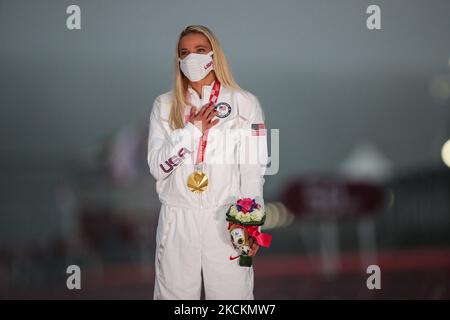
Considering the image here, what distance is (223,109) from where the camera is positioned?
10.2 feet

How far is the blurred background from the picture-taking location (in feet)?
16.1

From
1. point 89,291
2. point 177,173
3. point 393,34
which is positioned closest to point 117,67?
point 89,291

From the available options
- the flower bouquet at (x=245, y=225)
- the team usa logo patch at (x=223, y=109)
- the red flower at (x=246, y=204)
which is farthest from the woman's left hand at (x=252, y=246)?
the team usa logo patch at (x=223, y=109)

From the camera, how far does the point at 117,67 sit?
5.25m

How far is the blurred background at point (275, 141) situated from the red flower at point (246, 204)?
4.85 feet

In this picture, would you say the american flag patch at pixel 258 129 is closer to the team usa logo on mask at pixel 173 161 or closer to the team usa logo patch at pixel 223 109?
the team usa logo patch at pixel 223 109

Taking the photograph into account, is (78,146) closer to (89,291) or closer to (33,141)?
(33,141)

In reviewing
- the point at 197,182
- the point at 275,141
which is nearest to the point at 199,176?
the point at 197,182

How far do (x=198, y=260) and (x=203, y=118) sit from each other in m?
0.60

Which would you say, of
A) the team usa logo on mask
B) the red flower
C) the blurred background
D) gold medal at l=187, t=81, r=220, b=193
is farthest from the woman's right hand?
the blurred background

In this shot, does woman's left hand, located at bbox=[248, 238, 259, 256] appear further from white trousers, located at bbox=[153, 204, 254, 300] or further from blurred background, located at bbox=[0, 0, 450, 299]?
blurred background, located at bbox=[0, 0, 450, 299]

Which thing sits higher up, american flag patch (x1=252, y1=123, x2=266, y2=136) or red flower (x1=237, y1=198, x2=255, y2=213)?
american flag patch (x1=252, y1=123, x2=266, y2=136)

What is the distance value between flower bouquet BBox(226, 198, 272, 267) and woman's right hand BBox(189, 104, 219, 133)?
0.35m

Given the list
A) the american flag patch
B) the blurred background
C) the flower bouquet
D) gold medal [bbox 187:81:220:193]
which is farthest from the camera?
the blurred background
